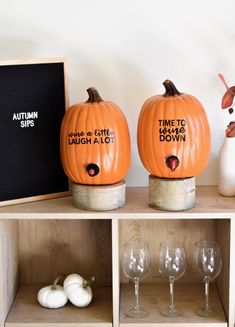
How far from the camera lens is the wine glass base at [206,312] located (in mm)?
1853

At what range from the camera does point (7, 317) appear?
6.13ft

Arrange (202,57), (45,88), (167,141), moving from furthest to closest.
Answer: (202,57), (45,88), (167,141)

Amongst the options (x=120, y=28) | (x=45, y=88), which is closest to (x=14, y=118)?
(x=45, y=88)

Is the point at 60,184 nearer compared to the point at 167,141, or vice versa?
the point at 167,141

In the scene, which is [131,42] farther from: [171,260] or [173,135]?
[171,260]

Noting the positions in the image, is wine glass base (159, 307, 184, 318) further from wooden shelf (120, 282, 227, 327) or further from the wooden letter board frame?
the wooden letter board frame

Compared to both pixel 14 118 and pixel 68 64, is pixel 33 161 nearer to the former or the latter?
pixel 14 118

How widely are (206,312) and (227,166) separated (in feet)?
1.47

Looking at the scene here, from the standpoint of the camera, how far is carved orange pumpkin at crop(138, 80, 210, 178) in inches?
66.6

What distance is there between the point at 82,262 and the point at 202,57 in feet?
2.55

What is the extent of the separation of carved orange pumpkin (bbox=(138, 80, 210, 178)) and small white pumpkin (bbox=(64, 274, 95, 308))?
44cm

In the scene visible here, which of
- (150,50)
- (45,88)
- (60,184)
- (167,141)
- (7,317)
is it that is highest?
(150,50)

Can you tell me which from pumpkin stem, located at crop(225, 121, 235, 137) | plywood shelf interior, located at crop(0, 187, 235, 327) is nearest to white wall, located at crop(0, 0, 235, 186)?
pumpkin stem, located at crop(225, 121, 235, 137)

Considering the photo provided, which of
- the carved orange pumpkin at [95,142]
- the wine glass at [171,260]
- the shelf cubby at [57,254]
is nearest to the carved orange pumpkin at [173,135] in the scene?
the carved orange pumpkin at [95,142]
